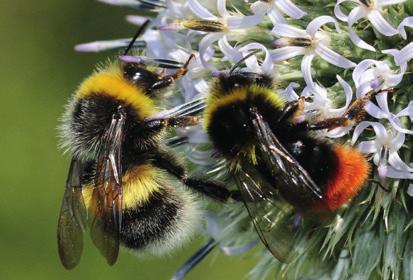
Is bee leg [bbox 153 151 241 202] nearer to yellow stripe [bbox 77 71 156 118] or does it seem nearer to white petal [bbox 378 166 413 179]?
yellow stripe [bbox 77 71 156 118]

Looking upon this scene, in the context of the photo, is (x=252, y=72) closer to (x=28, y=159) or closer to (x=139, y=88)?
(x=139, y=88)

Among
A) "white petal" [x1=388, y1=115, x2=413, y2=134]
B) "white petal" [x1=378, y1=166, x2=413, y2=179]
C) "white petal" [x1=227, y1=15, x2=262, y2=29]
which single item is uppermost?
"white petal" [x1=227, y1=15, x2=262, y2=29]

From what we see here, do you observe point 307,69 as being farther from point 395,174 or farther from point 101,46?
point 101,46

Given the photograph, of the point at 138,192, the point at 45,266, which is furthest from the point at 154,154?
the point at 45,266

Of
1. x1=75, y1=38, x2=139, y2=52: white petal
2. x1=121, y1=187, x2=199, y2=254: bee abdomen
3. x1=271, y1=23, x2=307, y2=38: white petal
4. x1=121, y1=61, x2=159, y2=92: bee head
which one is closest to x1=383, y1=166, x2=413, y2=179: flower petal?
x1=271, y1=23, x2=307, y2=38: white petal

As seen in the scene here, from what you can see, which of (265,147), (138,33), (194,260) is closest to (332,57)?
(265,147)

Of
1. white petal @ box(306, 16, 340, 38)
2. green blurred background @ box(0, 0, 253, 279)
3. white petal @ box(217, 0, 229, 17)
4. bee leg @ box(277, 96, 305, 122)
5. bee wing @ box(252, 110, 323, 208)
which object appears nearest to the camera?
bee wing @ box(252, 110, 323, 208)
